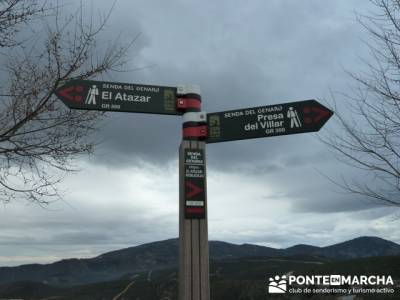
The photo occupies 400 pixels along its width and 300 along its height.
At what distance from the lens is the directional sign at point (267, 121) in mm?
6016

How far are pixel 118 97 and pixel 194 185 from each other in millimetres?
1475

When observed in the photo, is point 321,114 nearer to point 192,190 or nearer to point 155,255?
point 192,190

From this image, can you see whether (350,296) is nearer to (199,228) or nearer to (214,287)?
(199,228)

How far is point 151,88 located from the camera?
6.12m

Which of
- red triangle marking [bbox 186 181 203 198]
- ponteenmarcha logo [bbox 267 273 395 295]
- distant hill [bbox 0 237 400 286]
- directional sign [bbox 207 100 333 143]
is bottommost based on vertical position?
ponteenmarcha logo [bbox 267 273 395 295]

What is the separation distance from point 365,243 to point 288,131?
17633 cm

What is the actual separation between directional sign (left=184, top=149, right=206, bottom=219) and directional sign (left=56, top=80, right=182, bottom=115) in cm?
69

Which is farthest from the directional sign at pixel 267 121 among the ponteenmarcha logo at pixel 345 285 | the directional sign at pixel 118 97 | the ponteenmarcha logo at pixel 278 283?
the ponteenmarcha logo at pixel 345 285

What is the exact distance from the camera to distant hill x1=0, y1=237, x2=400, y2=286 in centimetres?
15838

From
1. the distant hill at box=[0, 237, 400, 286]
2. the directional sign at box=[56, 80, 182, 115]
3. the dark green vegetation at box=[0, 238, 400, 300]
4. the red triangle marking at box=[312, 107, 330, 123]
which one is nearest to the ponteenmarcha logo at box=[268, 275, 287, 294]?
the dark green vegetation at box=[0, 238, 400, 300]

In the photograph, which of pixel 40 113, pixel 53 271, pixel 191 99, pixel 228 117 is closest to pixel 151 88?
pixel 191 99

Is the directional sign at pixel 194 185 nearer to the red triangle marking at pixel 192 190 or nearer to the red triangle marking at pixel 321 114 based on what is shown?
the red triangle marking at pixel 192 190

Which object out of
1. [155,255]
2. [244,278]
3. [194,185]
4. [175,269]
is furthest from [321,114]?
[155,255]

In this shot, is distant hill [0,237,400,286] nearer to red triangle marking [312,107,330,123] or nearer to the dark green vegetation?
the dark green vegetation
